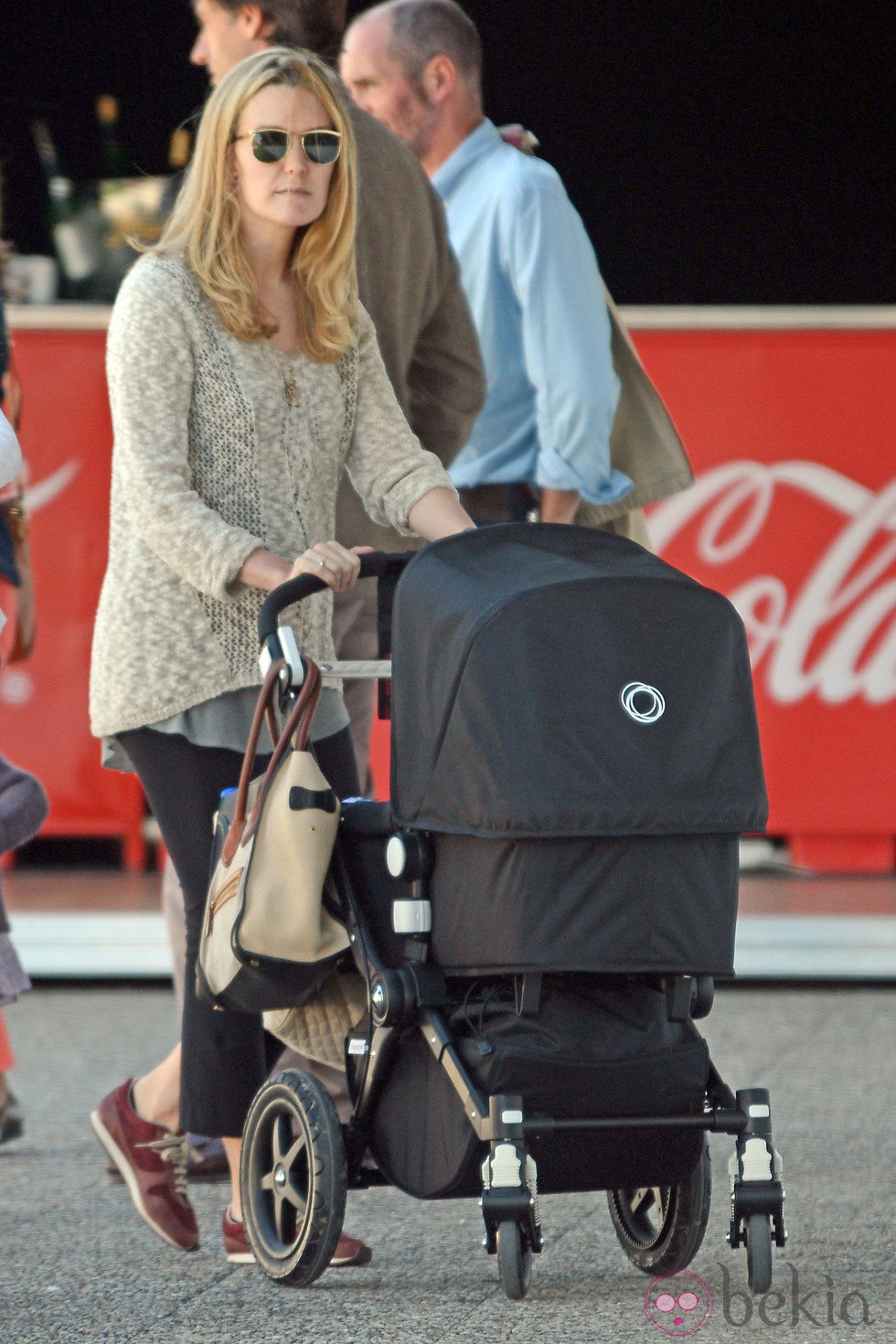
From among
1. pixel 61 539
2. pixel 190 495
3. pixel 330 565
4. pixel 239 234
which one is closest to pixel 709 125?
pixel 61 539

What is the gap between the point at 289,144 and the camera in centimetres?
301

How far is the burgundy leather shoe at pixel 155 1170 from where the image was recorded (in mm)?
3137

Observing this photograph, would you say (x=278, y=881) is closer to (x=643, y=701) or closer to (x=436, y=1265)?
(x=643, y=701)

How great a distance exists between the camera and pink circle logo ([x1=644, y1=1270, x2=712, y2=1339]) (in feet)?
8.64

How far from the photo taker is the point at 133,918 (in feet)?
18.8

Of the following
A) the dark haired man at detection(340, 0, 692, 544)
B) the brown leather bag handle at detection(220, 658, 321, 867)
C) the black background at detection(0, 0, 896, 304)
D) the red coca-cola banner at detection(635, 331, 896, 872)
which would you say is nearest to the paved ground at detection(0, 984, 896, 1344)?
the brown leather bag handle at detection(220, 658, 321, 867)

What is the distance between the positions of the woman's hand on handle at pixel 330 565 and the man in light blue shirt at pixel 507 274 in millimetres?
1282

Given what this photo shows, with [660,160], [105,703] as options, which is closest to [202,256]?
[105,703]

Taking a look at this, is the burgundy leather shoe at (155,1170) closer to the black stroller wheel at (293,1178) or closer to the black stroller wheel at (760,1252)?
the black stroller wheel at (293,1178)

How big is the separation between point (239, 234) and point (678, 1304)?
1657 mm

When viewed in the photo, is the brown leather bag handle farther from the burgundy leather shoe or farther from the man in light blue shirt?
the man in light blue shirt

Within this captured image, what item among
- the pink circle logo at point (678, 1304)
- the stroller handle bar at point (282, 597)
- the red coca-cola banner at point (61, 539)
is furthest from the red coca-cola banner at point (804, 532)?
the stroller handle bar at point (282, 597)

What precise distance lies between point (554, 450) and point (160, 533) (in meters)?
1.27

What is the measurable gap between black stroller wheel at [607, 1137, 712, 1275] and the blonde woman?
39 centimetres
